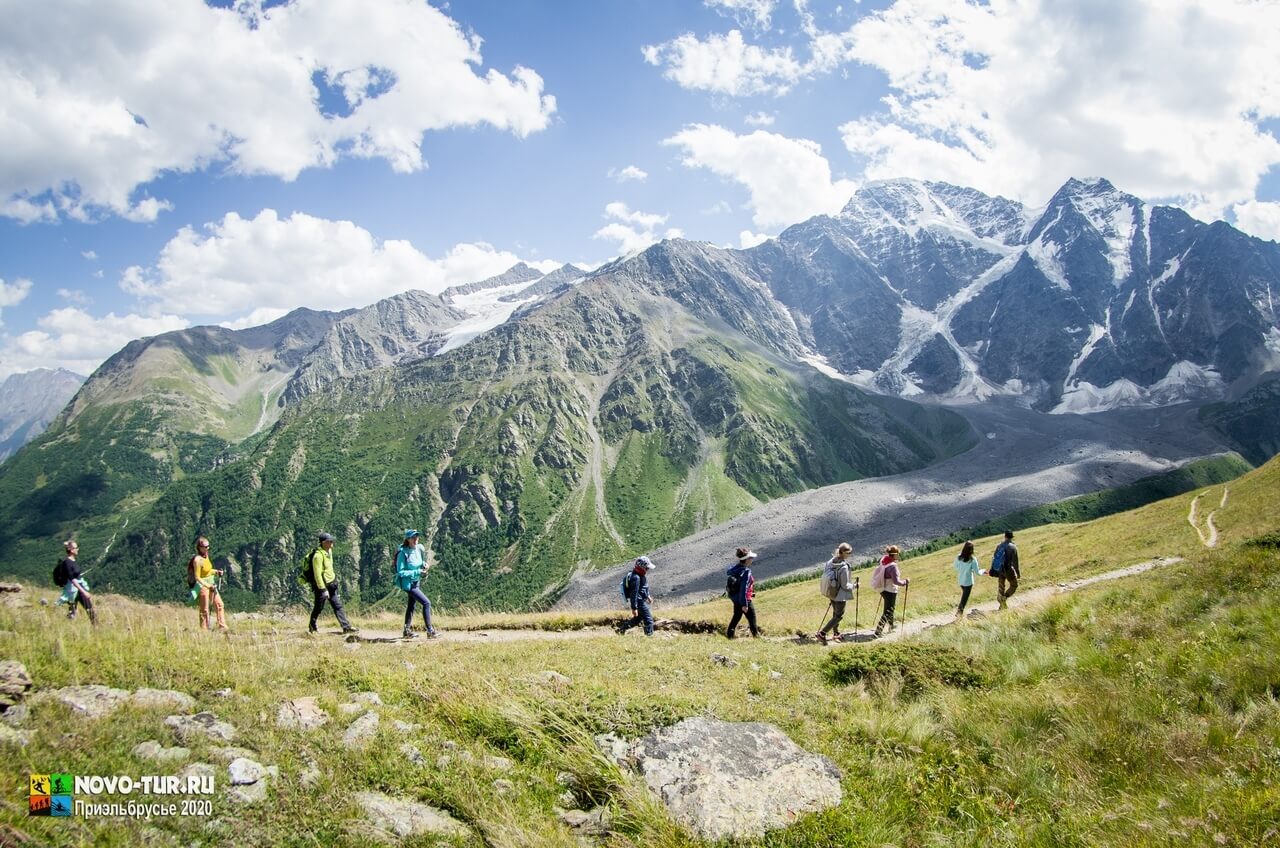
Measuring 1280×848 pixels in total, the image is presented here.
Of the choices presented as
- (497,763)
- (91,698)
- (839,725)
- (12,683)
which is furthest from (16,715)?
(839,725)

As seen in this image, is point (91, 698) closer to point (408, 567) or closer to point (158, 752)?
point (158, 752)

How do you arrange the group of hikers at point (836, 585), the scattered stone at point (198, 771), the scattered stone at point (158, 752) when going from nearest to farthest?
the scattered stone at point (198, 771)
the scattered stone at point (158, 752)
the group of hikers at point (836, 585)

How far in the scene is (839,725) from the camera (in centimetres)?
917

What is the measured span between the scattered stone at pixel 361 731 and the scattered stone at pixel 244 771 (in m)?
1.04

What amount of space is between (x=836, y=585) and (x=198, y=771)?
1896cm

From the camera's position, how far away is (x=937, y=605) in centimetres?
2922

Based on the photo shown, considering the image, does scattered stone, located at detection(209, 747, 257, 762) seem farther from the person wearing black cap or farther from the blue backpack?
the blue backpack

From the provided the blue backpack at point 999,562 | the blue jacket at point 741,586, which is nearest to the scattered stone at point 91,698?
the blue jacket at point 741,586

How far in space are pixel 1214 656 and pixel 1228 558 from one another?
7.94 m

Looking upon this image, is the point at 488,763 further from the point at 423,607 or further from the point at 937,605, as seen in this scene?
the point at 937,605

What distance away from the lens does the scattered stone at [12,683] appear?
714 cm

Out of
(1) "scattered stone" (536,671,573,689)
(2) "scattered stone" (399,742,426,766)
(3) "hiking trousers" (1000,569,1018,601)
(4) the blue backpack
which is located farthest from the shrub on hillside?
(4) the blue backpack

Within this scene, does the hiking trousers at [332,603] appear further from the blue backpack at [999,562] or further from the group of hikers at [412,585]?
the blue backpack at [999,562]

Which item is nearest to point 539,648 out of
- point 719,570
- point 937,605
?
point 937,605
